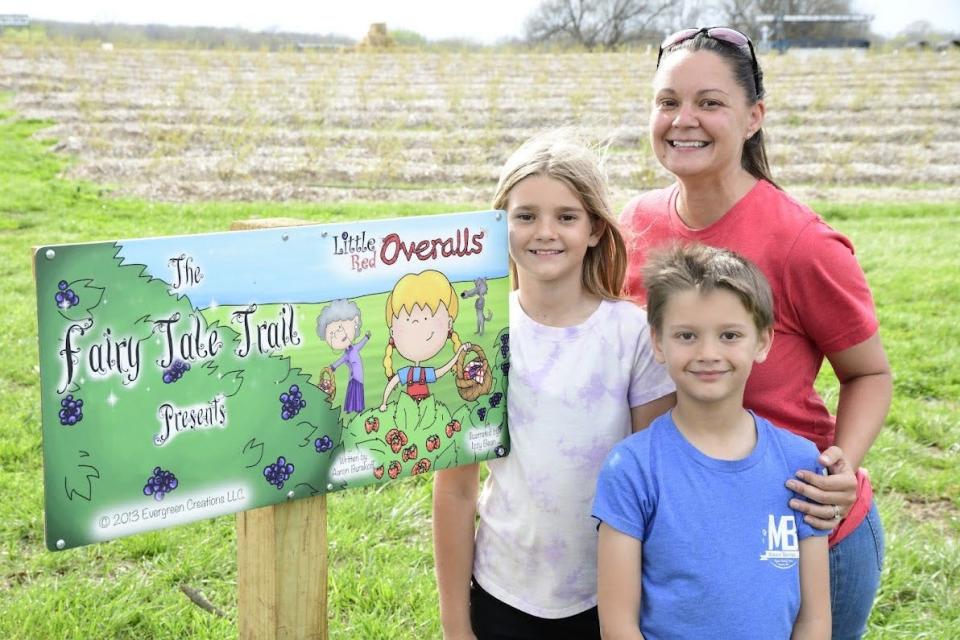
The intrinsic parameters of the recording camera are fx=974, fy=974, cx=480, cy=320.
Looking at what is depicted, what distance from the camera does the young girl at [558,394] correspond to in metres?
2.04

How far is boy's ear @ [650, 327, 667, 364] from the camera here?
1943 millimetres

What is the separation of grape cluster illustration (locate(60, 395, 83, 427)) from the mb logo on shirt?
1.25m

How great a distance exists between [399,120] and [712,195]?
48.8 feet

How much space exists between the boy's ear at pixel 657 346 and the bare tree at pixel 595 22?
48287mm

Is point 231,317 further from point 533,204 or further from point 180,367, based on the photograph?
point 533,204

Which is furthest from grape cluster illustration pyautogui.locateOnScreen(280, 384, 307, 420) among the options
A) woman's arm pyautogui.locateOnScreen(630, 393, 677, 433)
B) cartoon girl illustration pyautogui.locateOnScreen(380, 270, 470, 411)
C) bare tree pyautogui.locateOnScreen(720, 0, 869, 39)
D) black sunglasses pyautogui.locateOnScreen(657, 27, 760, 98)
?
bare tree pyautogui.locateOnScreen(720, 0, 869, 39)

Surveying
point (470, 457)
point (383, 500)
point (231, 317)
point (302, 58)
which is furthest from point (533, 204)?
point (302, 58)

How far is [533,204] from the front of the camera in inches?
81.4

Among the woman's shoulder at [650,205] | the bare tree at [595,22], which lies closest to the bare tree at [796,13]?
the bare tree at [595,22]

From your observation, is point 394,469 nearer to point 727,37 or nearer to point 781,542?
point 781,542

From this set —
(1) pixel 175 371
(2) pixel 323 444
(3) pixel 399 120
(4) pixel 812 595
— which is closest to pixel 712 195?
(4) pixel 812 595

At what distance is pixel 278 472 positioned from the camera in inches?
73.5

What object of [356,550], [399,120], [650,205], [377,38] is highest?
[377,38]

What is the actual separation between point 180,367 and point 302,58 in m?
25.1
